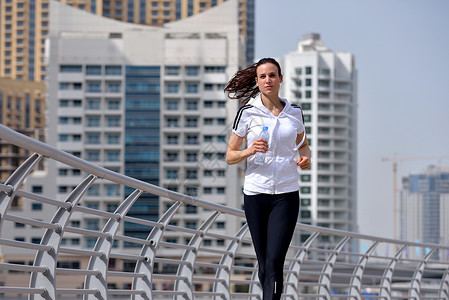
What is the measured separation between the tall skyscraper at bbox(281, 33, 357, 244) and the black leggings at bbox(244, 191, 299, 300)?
5024 inches

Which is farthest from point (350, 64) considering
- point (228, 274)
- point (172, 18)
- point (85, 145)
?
point (228, 274)

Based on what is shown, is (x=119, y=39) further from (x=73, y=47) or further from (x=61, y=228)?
(x=61, y=228)

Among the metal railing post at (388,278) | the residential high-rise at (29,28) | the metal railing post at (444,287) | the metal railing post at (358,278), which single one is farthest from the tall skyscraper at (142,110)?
the metal railing post at (358,278)

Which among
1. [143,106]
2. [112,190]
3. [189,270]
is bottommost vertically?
[112,190]

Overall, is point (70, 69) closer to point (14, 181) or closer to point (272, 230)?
point (272, 230)

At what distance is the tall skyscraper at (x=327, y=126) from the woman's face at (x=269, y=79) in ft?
419

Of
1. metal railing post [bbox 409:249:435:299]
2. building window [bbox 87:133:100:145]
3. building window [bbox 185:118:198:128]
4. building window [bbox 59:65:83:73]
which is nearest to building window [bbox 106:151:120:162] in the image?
building window [bbox 87:133:100:145]

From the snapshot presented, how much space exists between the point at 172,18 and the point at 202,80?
5399 centimetres

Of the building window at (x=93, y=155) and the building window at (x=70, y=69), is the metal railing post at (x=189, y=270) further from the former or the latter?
the building window at (x=93, y=155)

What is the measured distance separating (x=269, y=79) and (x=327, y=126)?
133 metres

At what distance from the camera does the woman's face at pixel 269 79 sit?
5.29 meters

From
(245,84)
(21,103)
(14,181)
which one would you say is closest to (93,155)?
(21,103)

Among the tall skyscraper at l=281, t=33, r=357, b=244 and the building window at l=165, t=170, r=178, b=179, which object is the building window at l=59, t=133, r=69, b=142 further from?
the tall skyscraper at l=281, t=33, r=357, b=244

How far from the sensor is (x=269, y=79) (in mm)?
5281
